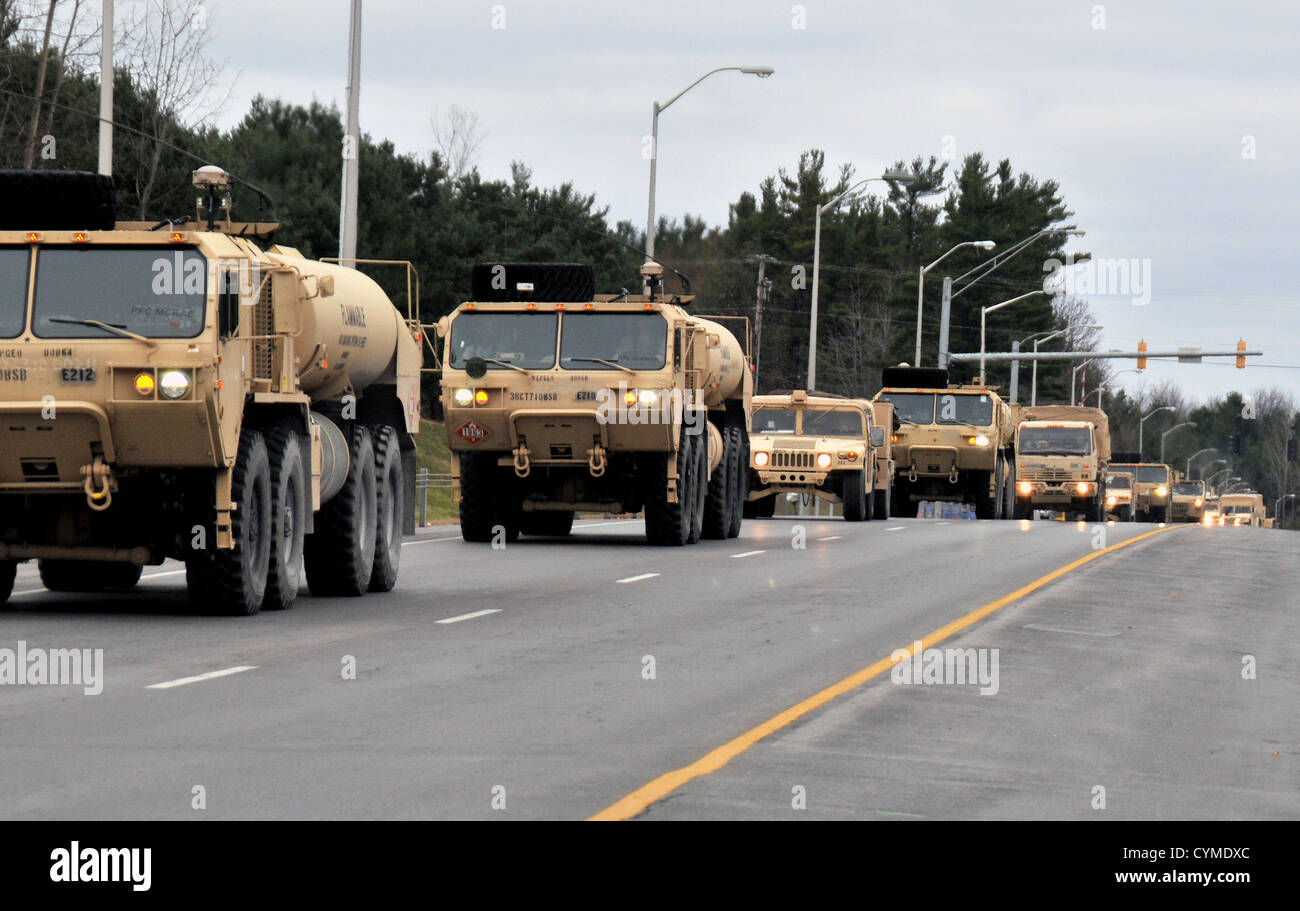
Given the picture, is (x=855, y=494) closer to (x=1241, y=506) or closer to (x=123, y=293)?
(x=123, y=293)

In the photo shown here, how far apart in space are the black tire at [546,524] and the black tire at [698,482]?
1689 mm

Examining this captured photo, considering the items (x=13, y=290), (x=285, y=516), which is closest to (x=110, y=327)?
(x=13, y=290)

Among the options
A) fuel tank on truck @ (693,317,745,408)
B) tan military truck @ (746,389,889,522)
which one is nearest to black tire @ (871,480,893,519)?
tan military truck @ (746,389,889,522)

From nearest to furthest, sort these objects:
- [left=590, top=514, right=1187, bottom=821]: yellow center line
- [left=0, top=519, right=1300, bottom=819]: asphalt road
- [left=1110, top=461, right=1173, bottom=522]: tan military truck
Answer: [left=590, top=514, right=1187, bottom=821]: yellow center line
[left=0, top=519, right=1300, bottom=819]: asphalt road
[left=1110, top=461, right=1173, bottom=522]: tan military truck

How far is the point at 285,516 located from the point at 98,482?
195 centimetres

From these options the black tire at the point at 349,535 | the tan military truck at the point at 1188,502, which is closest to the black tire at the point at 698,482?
the black tire at the point at 349,535

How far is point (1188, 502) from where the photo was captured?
8475 centimetres

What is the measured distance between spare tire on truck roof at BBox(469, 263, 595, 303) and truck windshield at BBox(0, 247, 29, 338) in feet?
37.3

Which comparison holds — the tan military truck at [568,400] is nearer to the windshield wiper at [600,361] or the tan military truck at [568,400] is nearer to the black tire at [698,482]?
the windshield wiper at [600,361]

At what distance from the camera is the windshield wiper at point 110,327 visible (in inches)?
618

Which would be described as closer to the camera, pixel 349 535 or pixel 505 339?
pixel 349 535

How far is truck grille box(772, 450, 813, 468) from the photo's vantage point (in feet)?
132

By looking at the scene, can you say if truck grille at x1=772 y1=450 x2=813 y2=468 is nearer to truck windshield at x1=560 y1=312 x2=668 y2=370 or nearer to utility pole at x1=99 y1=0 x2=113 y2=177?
truck windshield at x1=560 y1=312 x2=668 y2=370
